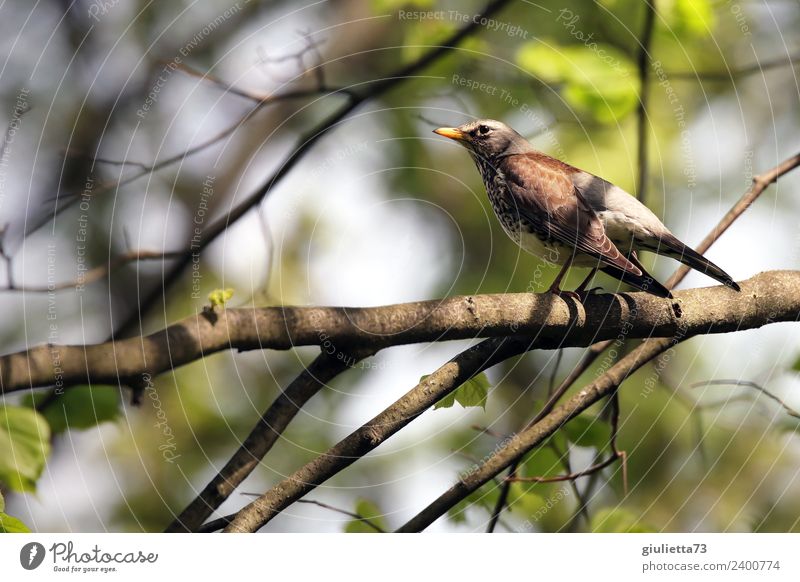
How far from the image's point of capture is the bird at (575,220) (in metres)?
3.39

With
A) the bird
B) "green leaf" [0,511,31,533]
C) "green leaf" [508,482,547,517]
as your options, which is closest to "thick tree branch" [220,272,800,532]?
the bird

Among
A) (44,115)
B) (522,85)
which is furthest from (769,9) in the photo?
(44,115)

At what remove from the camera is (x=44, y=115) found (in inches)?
198

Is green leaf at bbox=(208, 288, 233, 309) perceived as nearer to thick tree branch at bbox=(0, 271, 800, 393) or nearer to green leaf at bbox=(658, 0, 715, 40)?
thick tree branch at bbox=(0, 271, 800, 393)

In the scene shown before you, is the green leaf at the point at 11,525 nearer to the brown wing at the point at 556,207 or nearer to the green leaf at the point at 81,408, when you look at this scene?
the green leaf at the point at 81,408

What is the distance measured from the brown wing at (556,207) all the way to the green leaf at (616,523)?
1010mm

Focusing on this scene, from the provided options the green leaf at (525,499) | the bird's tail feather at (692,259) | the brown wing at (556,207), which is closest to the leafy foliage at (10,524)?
the green leaf at (525,499)

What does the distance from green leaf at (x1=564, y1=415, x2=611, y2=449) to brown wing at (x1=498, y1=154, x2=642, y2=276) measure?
2.19ft

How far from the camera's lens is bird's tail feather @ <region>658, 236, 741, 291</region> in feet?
9.98

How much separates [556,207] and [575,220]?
0.40ft

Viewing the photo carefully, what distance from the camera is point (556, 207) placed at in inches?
141

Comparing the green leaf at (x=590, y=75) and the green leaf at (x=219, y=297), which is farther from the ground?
the green leaf at (x=590, y=75)
